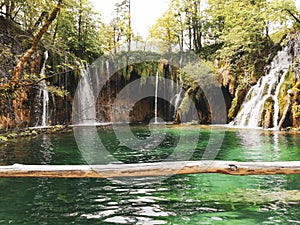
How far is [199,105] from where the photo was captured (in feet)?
81.7

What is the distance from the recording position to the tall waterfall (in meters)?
18.6

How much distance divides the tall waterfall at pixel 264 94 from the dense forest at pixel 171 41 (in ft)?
1.79

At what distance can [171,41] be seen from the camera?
108 feet

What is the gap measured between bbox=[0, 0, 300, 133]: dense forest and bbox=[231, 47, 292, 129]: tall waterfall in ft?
1.79

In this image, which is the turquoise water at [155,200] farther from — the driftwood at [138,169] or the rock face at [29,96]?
the rock face at [29,96]

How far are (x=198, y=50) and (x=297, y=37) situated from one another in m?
12.8

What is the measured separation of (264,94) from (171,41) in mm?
15621

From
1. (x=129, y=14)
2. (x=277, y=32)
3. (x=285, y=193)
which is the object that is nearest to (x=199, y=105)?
(x=277, y=32)

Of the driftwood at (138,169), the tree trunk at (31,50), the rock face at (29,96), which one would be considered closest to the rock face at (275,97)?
the rock face at (29,96)

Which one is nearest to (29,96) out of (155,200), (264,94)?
(264,94)

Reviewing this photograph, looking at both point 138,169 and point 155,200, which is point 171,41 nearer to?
point 155,200

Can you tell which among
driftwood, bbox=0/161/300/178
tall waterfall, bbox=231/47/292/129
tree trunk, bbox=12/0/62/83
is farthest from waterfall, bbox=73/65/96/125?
driftwood, bbox=0/161/300/178

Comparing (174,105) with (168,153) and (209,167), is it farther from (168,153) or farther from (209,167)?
(209,167)

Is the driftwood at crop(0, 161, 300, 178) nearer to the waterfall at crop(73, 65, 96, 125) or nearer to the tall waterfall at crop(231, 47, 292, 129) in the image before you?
the tall waterfall at crop(231, 47, 292, 129)
